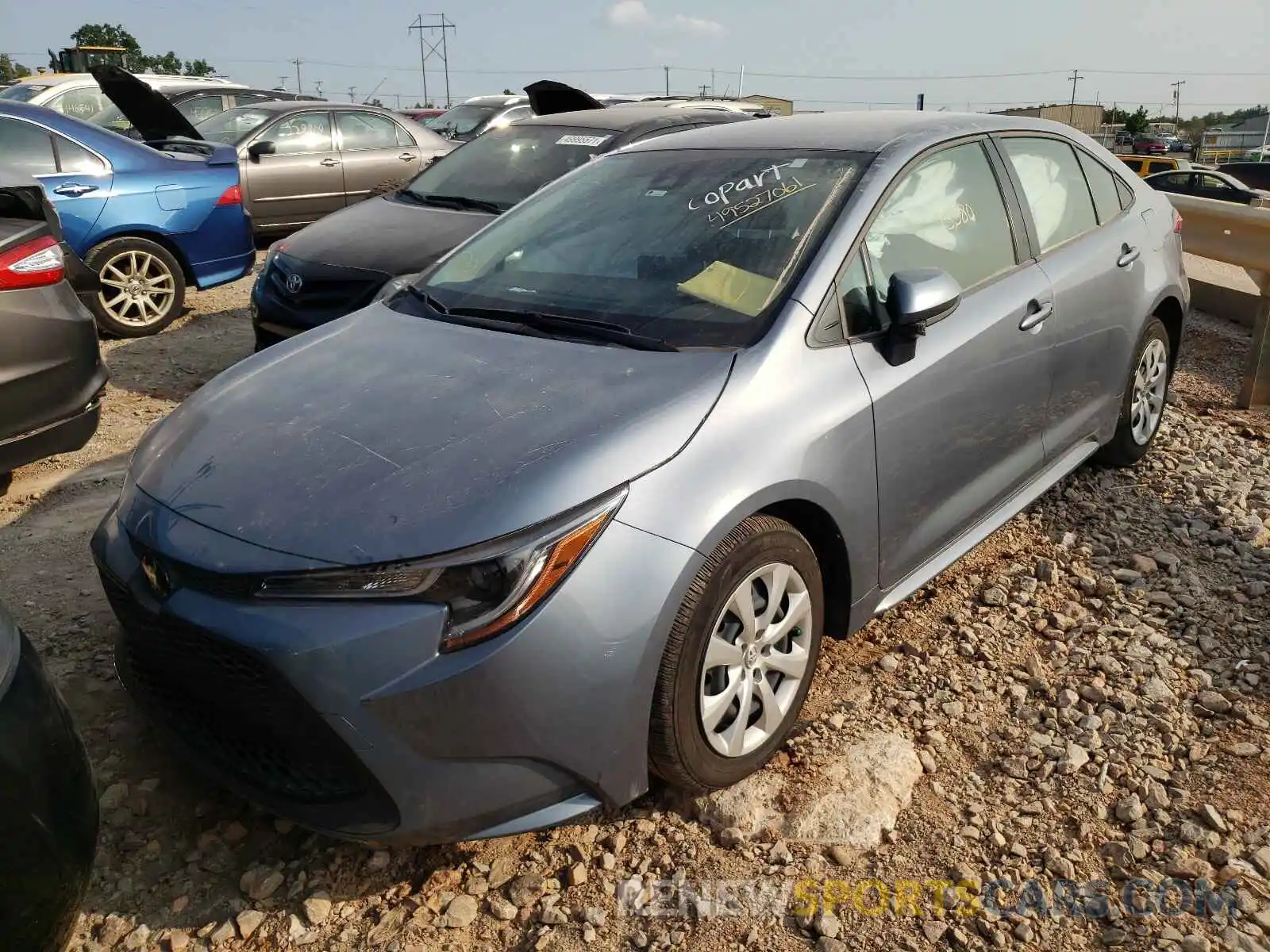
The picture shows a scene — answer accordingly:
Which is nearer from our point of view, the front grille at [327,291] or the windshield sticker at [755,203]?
the windshield sticker at [755,203]

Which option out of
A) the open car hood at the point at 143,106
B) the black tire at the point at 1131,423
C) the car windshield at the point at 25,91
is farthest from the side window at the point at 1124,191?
the car windshield at the point at 25,91

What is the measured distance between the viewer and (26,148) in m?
6.79

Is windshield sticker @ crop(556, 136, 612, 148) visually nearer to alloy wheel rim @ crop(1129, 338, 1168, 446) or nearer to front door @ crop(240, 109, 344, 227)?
alloy wheel rim @ crop(1129, 338, 1168, 446)

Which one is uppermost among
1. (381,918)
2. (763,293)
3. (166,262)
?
(763,293)

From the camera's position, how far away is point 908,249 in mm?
3109

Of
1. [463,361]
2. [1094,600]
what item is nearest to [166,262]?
[463,361]

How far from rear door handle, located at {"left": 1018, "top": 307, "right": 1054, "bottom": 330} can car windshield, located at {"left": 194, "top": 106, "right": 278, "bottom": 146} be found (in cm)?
878

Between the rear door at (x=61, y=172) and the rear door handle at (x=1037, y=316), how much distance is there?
6.12 m

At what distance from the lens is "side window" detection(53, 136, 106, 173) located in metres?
6.87

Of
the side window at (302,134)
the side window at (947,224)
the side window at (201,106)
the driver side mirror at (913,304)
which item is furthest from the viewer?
the side window at (201,106)

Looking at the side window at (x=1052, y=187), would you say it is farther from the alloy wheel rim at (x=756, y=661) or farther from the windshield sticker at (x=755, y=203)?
the alloy wheel rim at (x=756, y=661)

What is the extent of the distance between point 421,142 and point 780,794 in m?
9.89

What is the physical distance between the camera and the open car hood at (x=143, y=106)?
8688mm

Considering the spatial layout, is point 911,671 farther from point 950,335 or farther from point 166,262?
point 166,262
